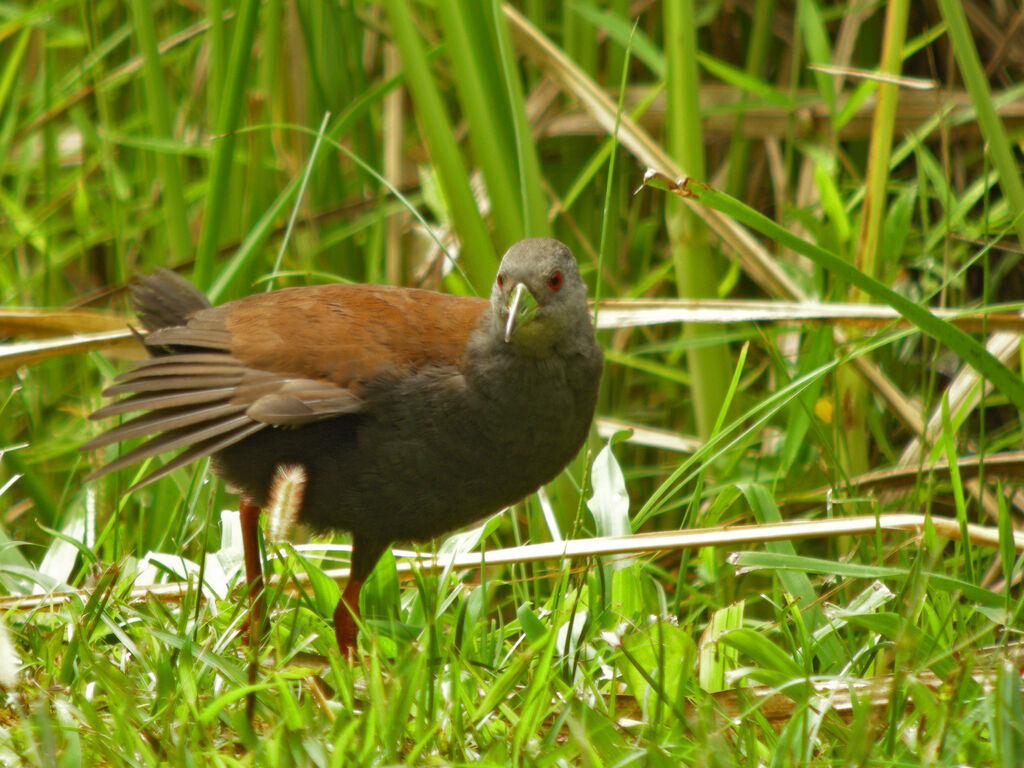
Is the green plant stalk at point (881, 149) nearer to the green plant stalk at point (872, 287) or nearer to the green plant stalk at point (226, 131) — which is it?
the green plant stalk at point (872, 287)

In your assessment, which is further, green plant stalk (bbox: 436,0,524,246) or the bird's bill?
green plant stalk (bbox: 436,0,524,246)

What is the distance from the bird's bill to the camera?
2.17 meters

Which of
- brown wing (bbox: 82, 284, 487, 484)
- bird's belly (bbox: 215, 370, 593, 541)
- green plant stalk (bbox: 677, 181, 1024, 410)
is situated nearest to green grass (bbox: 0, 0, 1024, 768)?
green plant stalk (bbox: 677, 181, 1024, 410)

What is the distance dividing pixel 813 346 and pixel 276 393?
120 cm

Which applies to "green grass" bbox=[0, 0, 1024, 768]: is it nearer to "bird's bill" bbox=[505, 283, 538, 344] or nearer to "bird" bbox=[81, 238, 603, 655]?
"bird" bbox=[81, 238, 603, 655]

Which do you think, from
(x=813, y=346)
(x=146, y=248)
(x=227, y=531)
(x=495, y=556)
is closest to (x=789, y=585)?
(x=495, y=556)

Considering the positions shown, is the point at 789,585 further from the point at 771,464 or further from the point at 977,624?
the point at 771,464

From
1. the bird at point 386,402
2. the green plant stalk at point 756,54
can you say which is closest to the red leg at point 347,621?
the bird at point 386,402

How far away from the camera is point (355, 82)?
11.8 ft

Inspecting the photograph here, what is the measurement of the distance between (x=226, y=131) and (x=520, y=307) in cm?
83

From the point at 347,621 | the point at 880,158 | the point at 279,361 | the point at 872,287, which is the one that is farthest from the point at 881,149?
the point at 347,621

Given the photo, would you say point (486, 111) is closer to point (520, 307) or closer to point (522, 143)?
point (522, 143)

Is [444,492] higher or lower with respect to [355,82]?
lower

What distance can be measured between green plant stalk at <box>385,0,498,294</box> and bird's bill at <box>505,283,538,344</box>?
0.50 metres
